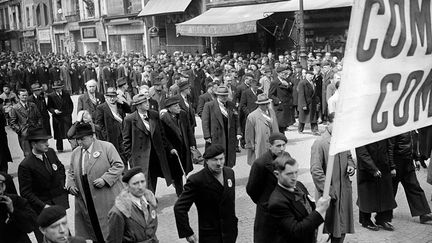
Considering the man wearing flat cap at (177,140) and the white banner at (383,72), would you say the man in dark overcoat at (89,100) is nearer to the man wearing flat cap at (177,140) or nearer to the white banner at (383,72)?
the man wearing flat cap at (177,140)

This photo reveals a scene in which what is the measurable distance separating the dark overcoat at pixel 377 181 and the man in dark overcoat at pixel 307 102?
7278 mm

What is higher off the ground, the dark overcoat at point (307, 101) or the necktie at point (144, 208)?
the necktie at point (144, 208)

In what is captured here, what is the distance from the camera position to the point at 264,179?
5.78 metres

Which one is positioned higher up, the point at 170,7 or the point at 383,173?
the point at 170,7

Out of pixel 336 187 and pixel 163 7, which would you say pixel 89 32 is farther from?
pixel 336 187

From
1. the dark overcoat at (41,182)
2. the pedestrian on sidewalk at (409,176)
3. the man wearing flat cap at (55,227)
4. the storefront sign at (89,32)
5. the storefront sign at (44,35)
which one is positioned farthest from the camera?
the storefront sign at (44,35)

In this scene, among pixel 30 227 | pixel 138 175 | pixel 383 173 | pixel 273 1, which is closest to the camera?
pixel 138 175

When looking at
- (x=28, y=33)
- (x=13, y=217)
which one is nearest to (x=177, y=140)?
(x=13, y=217)

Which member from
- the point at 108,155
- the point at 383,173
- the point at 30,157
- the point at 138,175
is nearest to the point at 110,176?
the point at 108,155

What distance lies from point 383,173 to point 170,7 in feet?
86.7

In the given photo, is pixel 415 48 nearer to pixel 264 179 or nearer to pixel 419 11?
pixel 419 11

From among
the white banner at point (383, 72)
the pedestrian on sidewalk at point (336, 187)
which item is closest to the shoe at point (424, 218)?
the pedestrian on sidewalk at point (336, 187)

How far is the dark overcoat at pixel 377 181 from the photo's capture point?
712cm

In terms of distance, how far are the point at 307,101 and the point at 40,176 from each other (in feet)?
30.9
